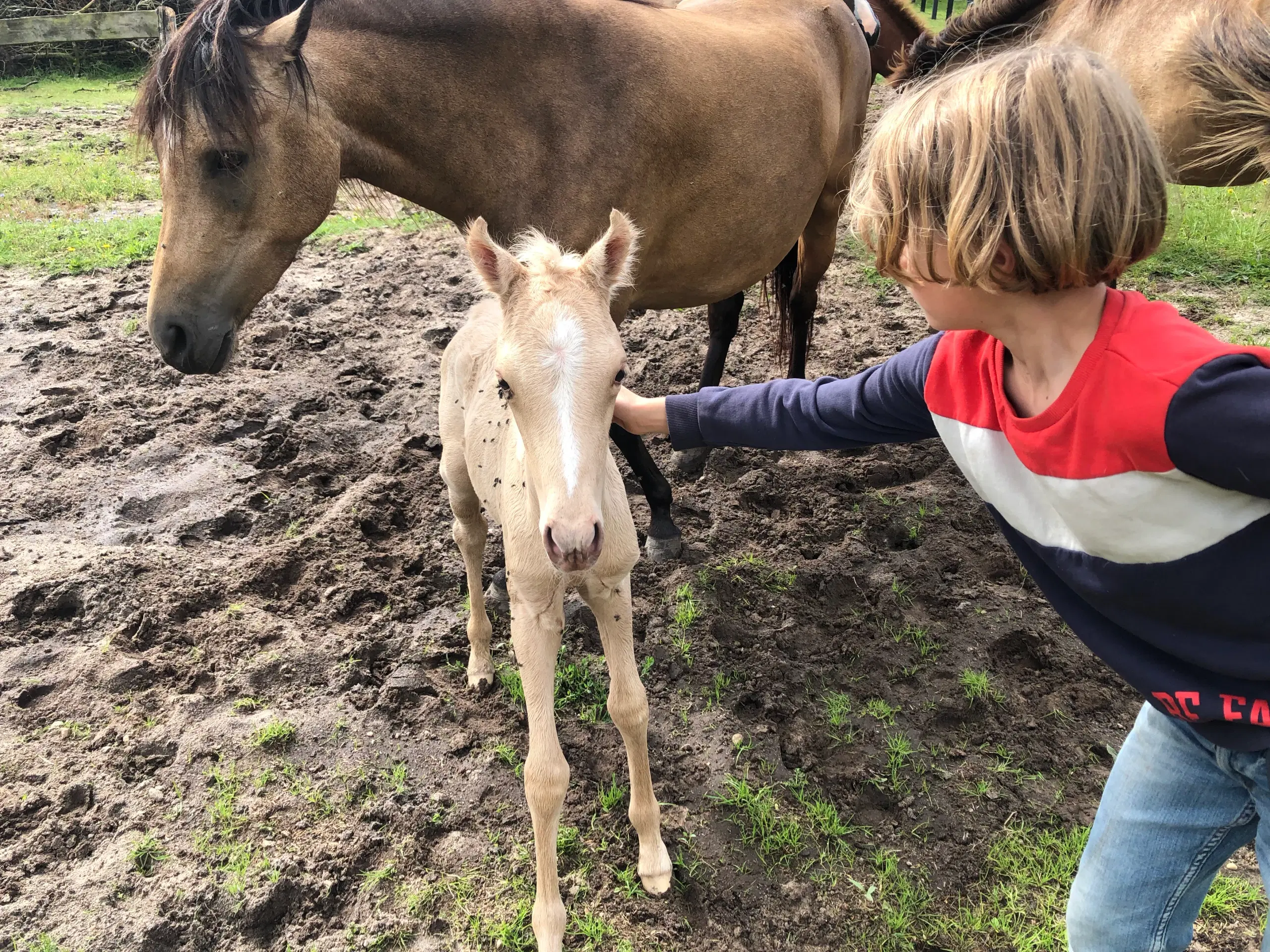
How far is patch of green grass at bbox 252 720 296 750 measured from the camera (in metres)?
2.66

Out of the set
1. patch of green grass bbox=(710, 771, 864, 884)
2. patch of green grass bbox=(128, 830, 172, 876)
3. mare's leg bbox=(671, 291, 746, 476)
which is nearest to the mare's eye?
patch of green grass bbox=(128, 830, 172, 876)

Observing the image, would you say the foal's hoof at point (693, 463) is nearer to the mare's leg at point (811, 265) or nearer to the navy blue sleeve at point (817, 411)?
the mare's leg at point (811, 265)

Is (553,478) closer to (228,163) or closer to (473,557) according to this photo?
(473,557)

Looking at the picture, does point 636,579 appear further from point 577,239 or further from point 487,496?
point 577,239

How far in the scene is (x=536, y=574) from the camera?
2057 millimetres

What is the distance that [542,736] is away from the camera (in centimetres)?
215

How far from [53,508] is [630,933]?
3.31m

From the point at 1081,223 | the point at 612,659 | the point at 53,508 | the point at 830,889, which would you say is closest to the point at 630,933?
the point at 830,889

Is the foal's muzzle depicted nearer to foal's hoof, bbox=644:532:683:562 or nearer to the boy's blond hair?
the boy's blond hair

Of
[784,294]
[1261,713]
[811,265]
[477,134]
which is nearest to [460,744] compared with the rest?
[477,134]

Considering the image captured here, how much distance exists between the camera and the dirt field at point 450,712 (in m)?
2.22

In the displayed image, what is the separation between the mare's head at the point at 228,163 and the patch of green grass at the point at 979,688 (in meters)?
2.70

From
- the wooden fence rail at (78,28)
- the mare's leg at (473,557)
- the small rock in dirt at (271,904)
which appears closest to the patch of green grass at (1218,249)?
the mare's leg at (473,557)

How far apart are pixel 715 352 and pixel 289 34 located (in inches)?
99.8
